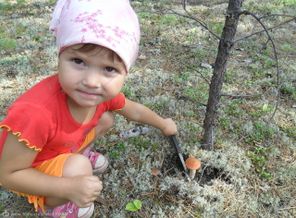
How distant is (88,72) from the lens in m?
2.57

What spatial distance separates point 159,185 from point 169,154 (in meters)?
0.46

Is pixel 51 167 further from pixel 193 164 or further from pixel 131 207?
pixel 193 164

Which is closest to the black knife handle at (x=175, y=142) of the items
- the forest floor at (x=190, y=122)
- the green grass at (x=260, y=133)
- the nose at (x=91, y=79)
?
the forest floor at (x=190, y=122)

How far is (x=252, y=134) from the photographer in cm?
470

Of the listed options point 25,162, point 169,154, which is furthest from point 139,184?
point 25,162

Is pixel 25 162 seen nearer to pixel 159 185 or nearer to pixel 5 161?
pixel 5 161

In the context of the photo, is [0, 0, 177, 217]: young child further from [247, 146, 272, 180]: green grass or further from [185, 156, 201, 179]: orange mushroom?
[247, 146, 272, 180]: green grass

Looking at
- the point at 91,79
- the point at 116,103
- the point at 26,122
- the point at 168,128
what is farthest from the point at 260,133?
the point at 26,122

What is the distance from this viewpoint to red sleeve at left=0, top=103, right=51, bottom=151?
261 centimetres

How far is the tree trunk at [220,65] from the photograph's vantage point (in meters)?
3.34

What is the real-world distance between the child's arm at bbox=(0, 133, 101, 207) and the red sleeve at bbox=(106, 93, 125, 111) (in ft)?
3.00

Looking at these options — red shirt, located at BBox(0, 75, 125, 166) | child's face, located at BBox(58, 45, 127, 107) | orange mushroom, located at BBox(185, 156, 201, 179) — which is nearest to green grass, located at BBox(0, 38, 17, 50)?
red shirt, located at BBox(0, 75, 125, 166)

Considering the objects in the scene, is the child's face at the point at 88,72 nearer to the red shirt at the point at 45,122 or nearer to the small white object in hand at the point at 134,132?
the red shirt at the point at 45,122

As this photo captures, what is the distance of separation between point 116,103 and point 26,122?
3.77ft
